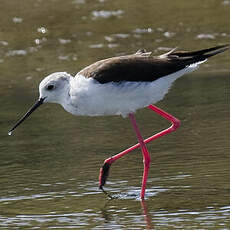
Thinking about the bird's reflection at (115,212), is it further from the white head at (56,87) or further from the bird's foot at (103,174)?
the white head at (56,87)

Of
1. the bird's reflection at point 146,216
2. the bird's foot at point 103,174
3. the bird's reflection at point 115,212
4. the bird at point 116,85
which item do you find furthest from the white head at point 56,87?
the bird's reflection at point 146,216

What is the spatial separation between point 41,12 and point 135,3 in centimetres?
200

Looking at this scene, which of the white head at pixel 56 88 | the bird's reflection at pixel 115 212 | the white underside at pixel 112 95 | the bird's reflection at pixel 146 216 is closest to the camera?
the bird's reflection at pixel 146 216

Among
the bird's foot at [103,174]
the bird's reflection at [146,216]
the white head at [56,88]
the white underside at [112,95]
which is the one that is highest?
the white head at [56,88]

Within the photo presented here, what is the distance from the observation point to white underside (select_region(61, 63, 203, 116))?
784 centimetres

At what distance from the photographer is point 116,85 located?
26.1 ft

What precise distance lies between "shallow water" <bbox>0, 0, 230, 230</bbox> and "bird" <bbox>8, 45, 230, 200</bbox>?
400 mm

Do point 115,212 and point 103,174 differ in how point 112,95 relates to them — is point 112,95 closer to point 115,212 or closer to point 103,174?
point 103,174

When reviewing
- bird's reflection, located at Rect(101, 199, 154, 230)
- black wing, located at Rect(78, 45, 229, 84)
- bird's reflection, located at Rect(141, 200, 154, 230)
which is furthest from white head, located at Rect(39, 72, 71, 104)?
bird's reflection, located at Rect(141, 200, 154, 230)

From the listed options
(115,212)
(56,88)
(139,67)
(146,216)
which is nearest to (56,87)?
(56,88)

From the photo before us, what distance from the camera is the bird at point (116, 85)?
310 inches

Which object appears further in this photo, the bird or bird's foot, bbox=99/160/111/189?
bird's foot, bbox=99/160/111/189

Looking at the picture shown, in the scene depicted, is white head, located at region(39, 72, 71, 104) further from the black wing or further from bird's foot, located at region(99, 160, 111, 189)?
bird's foot, located at region(99, 160, 111, 189)

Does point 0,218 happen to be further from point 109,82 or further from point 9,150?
point 9,150
